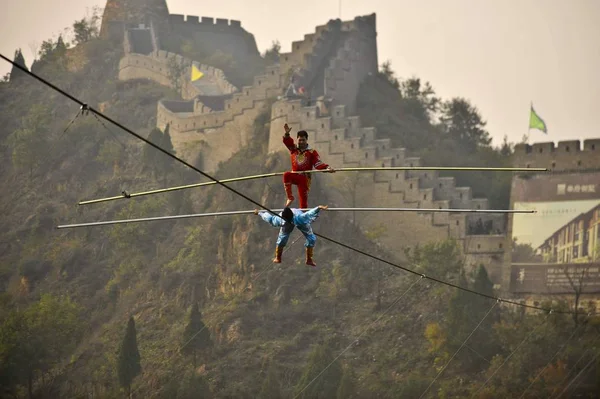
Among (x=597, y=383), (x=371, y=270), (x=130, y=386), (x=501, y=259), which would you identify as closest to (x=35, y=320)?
(x=130, y=386)

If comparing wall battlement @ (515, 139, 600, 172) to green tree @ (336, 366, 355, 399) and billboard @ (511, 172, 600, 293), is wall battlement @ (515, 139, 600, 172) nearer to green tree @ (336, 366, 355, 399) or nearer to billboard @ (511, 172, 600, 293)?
billboard @ (511, 172, 600, 293)

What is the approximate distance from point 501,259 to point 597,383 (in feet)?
26.6

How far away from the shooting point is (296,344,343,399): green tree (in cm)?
6819

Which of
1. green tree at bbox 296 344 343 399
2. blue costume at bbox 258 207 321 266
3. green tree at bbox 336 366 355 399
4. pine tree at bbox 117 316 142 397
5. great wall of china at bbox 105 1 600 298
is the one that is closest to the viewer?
blue costume at bbox 258 207 321 266

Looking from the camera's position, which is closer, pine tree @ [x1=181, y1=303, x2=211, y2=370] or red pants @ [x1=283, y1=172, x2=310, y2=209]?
red pants @ [x1=283, y1=172, x2=310, y2=209]

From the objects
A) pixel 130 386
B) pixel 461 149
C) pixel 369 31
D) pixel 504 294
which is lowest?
pixel 130 386

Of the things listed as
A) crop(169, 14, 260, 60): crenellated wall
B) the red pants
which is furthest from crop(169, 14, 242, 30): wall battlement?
the red pants

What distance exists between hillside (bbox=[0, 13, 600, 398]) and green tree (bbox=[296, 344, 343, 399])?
0.26 feet

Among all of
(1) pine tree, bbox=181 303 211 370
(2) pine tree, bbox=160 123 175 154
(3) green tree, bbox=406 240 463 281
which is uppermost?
(2) pine tree, bbox=160 123 175 154

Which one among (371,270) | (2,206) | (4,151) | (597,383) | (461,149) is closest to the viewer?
(597,383)

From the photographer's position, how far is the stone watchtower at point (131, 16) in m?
108

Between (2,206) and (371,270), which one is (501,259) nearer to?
(371,270)

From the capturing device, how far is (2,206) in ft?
318

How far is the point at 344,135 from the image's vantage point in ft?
254
